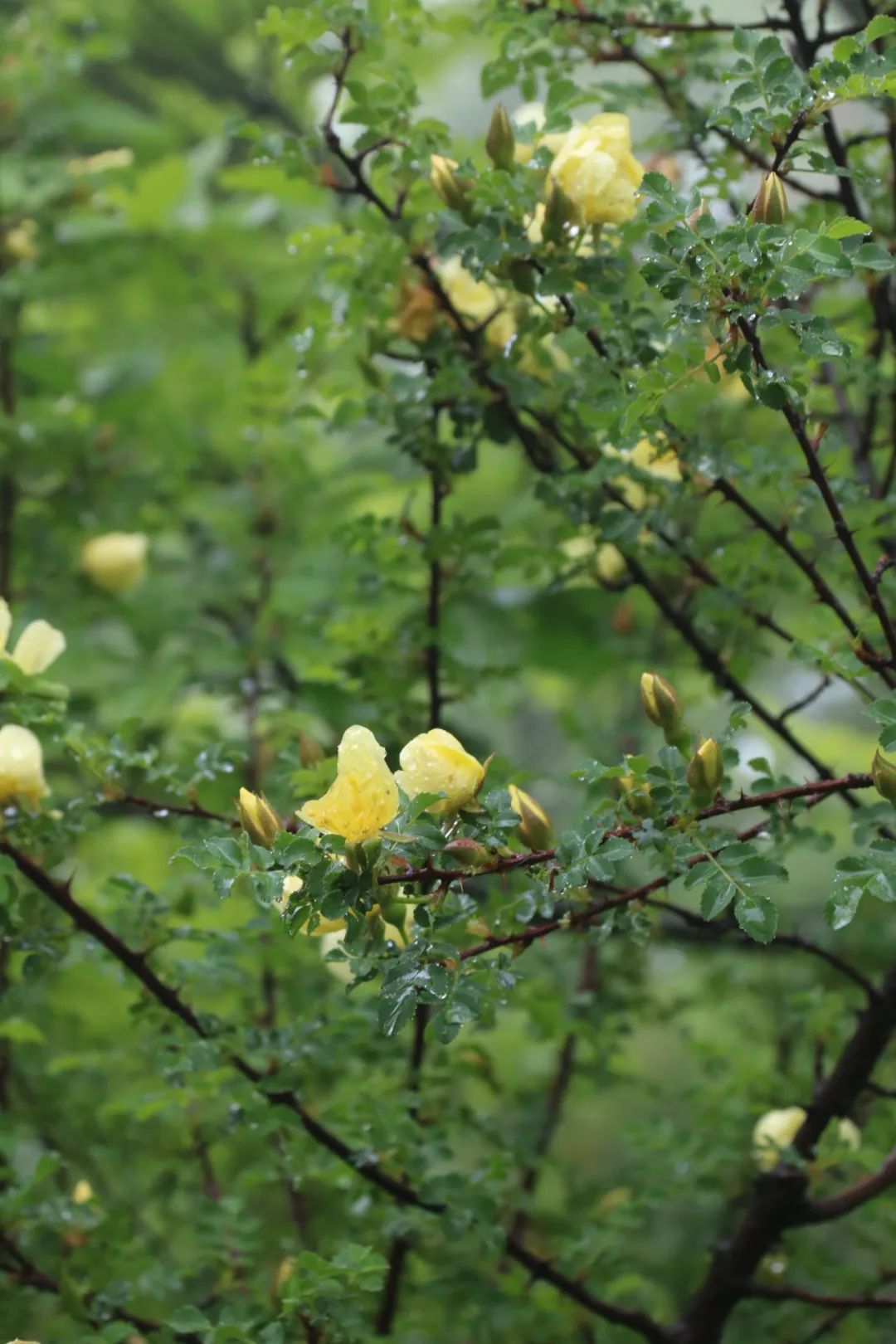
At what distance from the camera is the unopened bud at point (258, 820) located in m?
0.74

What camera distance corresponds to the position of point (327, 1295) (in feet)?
2.88

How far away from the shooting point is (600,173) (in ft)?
3.01

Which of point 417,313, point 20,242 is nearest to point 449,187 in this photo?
point 417,313

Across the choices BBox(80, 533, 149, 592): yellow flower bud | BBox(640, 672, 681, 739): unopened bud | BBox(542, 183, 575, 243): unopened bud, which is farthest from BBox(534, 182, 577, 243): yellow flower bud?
BBox(80, 533, 149, 592): yellow flower bud

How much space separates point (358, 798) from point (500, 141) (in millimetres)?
486

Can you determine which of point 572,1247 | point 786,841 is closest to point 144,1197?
point 572,1247

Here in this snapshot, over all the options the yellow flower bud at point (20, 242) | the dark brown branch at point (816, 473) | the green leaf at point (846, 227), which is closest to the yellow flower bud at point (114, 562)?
the yellow flower bud at point (20, 242)

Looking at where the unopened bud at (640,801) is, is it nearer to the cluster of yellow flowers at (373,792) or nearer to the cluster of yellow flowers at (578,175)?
the cluster of yellow flowers at (373,792)

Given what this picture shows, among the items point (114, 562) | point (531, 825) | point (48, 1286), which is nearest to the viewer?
point (531, 825)

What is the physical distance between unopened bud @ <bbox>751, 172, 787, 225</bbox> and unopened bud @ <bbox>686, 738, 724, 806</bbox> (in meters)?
0.28

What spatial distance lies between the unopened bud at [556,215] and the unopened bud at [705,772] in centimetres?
37

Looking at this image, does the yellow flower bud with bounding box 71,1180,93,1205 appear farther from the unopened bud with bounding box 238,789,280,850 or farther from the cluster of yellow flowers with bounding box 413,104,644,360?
Answer: the cluster of yellow flowers with bounding box 413,104,644,360

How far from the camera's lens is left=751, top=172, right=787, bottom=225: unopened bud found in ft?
2.46

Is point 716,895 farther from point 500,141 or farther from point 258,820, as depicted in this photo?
point 500,141
